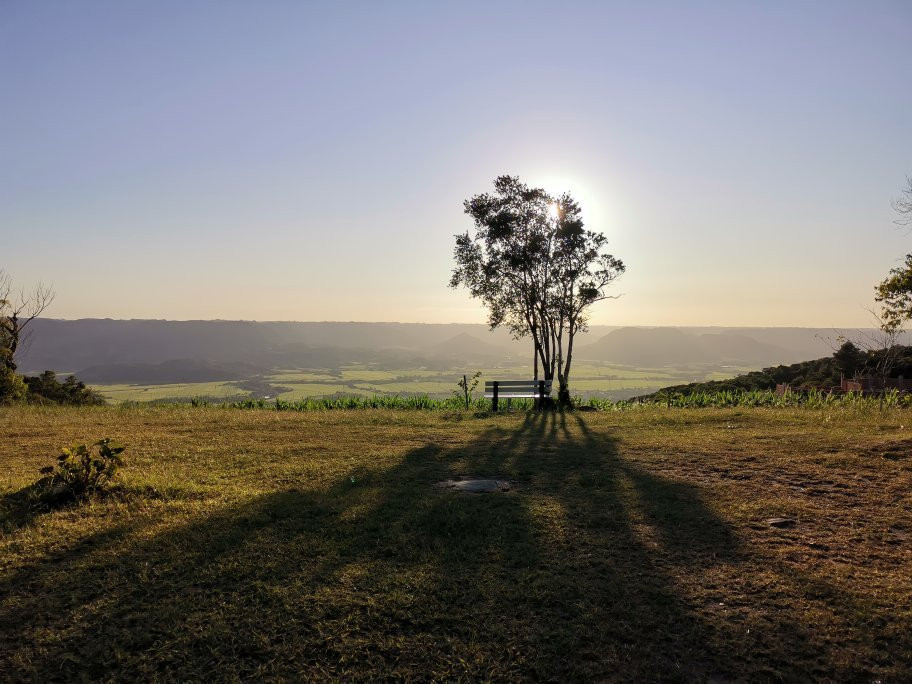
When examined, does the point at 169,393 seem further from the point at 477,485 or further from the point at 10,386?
the point at 477,485

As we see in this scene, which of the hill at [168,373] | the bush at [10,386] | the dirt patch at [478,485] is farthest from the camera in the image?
the hill at [168,373]

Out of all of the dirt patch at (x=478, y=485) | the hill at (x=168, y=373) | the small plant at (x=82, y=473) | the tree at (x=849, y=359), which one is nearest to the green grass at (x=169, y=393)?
the hill at (x=168, y=373)

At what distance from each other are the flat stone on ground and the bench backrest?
10.9 m

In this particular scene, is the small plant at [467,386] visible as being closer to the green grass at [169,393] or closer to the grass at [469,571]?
the grass at [469,571]

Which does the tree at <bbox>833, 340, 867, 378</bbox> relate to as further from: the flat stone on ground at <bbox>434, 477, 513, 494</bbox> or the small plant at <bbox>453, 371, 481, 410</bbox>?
the flat stone on ground at <bbox>434, 477, 513, 494</bbox>

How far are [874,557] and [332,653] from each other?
211 inches

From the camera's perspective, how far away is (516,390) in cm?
1912

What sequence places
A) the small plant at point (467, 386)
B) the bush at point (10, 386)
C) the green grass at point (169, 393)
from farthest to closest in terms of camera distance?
the green grass at point (169, 393) < the small plant at point (467, 386) < the bush at point (10, 386)

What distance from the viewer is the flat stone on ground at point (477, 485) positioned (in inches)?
291

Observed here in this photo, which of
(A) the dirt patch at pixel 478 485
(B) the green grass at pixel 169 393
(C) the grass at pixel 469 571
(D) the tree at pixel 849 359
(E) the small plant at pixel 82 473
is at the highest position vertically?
(D) the tree at pixel 849 359

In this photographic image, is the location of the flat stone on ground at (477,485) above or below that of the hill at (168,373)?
above

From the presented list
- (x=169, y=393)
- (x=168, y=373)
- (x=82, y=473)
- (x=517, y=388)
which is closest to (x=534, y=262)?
(x=517, y=388)

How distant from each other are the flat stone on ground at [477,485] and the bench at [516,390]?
35.5ft

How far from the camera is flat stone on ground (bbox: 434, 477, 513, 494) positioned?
738 centimetres
